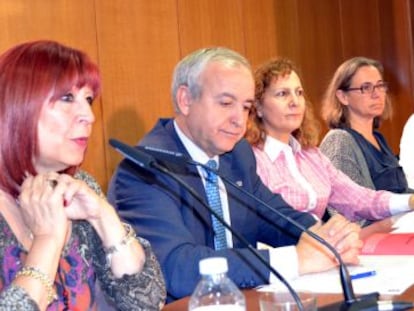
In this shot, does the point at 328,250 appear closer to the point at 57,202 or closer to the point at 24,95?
the point at 57,202

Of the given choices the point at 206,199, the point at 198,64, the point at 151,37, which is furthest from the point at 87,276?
the point at 151,37

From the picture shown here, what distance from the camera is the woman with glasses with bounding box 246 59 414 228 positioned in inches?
119

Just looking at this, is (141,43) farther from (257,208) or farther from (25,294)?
(25,294)

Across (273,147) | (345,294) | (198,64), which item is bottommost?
(345,294)

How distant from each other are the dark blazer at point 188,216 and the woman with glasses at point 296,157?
1.39 feet

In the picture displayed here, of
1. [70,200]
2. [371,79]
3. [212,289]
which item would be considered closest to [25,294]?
[70,200]

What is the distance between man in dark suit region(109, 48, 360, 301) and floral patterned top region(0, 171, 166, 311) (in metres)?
0.14

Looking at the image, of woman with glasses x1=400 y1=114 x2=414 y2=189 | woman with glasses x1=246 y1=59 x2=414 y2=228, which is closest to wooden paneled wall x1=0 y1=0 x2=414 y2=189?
woman with glasses x1=246 y1=59 x2=414 y2=228

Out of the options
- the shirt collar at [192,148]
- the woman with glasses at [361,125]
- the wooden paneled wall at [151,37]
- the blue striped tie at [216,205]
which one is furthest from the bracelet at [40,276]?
the woman with glasses at [361,125]

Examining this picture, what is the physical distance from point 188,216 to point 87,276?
490 millimetres

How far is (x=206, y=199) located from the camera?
229 cm

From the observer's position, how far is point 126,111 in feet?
12.2

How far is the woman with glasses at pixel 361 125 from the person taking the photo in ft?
12.0

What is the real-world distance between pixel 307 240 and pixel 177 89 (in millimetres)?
741
